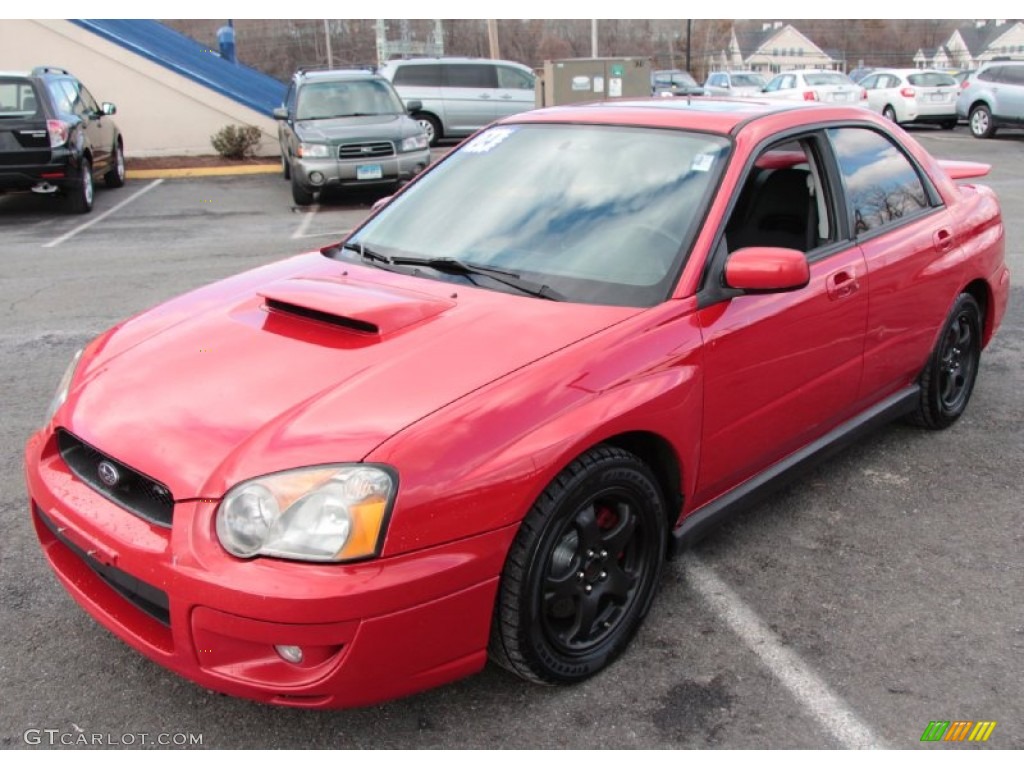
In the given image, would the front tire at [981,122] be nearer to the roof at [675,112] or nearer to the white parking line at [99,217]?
the white parking line at [99,217]

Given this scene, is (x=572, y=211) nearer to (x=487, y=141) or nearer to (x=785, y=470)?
(x=487, y=141)

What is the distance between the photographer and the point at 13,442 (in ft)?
14.9

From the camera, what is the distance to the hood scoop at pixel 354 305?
2.90m

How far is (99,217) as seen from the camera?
→ 12.2 meters

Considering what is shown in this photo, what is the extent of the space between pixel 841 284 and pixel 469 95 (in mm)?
17686

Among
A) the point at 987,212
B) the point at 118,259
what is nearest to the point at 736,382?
the point at 987,212

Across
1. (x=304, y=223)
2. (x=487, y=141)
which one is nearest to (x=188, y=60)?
(x=304, y=223)

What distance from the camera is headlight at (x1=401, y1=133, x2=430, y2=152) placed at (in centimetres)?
1267

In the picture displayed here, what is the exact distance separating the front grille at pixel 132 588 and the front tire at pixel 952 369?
3438 millimetres

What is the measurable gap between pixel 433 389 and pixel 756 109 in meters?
1.93

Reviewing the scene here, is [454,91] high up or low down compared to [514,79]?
down

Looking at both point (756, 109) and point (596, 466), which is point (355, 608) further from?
point (756, 109)

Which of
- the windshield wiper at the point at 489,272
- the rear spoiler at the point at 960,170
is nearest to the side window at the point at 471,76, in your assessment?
the rear spoiler at the point at 960,170

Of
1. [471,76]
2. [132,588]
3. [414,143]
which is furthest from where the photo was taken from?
[471,76]
